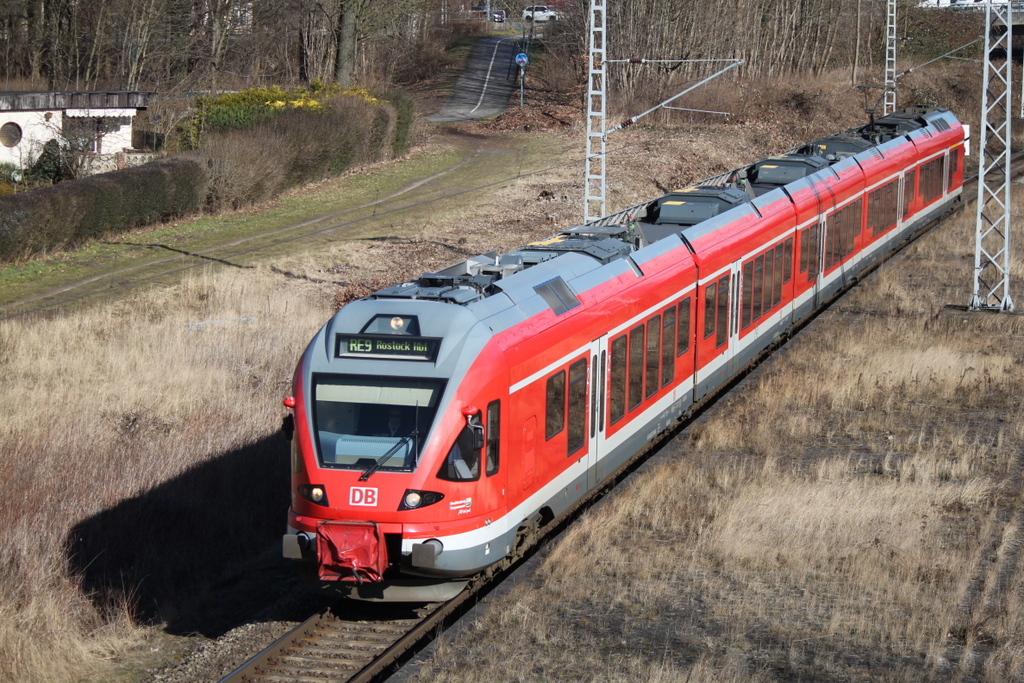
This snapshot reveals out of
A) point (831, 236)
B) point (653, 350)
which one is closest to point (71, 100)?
point (831, 236)

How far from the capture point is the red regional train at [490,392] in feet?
32.2

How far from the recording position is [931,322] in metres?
22.7

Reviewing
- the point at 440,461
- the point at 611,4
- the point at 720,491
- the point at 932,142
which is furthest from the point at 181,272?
the point at 611,4

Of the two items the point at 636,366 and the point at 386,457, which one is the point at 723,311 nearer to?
the point at 636,366

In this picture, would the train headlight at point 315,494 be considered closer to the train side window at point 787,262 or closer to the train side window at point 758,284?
the train side window at point 758,284

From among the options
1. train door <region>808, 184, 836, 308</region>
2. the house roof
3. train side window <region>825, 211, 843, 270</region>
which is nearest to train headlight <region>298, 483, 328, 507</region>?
train door <region>808, 184, 836, 308</region>

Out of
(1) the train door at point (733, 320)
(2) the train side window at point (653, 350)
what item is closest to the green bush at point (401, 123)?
(1) the train door at point (733, 320)

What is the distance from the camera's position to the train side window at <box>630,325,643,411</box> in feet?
45.1

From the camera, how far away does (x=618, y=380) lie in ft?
43.7

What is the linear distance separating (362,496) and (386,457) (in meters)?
0.39

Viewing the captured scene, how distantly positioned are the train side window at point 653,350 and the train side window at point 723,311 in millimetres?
2671

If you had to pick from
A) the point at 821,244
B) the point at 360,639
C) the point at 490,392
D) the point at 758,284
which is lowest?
the point at 360,639

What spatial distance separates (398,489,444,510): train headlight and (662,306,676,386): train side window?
5789 mm

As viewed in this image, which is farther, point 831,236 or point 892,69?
point 892,69
